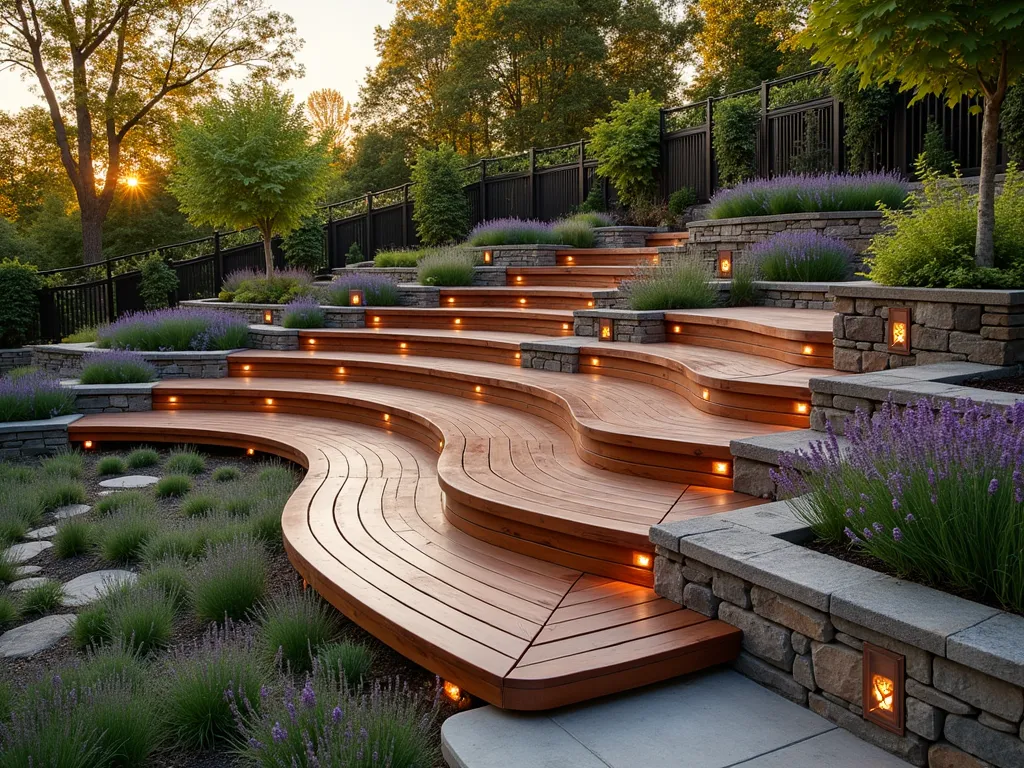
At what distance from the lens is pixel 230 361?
31.4 feet

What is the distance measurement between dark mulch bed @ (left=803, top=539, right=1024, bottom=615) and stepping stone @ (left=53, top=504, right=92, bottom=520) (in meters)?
4.82

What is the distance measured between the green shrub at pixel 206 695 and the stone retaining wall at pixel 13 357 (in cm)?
1218

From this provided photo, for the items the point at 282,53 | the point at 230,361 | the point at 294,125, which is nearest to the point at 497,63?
the point at 282,53

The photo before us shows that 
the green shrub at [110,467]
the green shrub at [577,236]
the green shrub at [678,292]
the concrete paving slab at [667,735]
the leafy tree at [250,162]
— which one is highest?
the leafy tree at [250,162]

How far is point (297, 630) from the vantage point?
11.2 ft

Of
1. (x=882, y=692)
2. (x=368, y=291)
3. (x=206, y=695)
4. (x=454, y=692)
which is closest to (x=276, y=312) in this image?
(x=368, y=291)

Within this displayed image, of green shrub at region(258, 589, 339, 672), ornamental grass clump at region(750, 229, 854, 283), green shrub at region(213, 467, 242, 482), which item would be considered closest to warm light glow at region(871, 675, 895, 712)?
green shrub at region(258, 589, 339, 672)

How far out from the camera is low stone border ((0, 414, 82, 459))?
7629mm

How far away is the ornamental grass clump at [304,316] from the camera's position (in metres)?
10.4

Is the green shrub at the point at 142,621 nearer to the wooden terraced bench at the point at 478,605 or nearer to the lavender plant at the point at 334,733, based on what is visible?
the wooden terraced bench at the point at 478,605

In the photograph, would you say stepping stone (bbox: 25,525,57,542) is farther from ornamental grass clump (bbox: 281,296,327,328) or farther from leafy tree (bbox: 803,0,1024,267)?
leafy tree (bbox: 803,0,1024,267)

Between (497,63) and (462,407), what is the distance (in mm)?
23682

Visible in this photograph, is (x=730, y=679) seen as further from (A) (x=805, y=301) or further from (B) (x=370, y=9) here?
(B) (x=370, y=9)

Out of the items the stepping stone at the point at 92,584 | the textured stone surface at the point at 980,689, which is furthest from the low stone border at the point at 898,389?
the stepping stone at the point at 92,584
